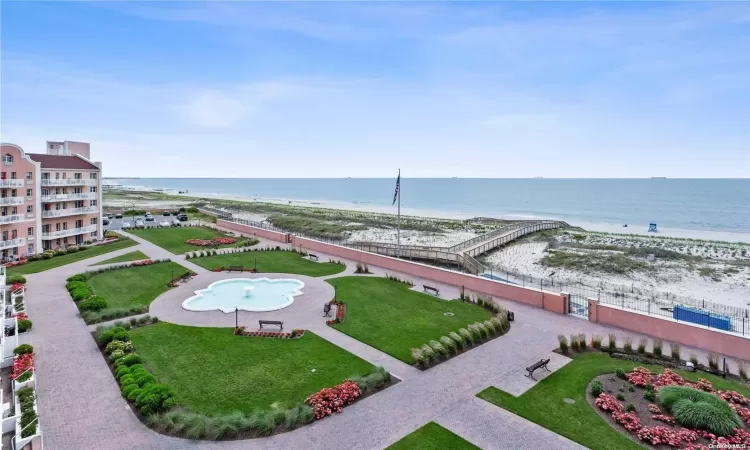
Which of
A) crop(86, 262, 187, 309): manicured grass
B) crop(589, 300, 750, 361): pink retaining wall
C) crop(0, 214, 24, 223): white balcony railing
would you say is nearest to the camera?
crop(589, 300, 750, 361): pink retaining wall

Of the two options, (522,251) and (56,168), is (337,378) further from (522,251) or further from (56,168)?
(56,168)

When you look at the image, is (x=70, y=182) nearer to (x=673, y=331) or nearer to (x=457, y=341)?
(x=457, y=341)

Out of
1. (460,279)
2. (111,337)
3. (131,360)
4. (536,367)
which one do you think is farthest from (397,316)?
(111,337)

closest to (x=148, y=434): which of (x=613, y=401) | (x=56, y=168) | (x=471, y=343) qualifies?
(x=471, y=343)

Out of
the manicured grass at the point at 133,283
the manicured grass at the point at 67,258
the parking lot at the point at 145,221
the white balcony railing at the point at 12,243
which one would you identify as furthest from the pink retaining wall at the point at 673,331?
the parking lot at the point at 145,221

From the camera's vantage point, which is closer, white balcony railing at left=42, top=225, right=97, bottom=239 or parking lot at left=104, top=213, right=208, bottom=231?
white balcony railing at left=42, top=225, right=97, bottom=239

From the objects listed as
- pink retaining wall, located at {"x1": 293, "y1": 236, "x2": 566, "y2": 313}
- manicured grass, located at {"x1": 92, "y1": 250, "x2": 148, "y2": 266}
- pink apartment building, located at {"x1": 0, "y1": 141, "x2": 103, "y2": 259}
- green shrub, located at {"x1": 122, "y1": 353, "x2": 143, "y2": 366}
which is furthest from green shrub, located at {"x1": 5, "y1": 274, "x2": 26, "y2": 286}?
pink retaining wall, located at {"x1": 293, "y1": 236, "x2": 566, "y2": 313}

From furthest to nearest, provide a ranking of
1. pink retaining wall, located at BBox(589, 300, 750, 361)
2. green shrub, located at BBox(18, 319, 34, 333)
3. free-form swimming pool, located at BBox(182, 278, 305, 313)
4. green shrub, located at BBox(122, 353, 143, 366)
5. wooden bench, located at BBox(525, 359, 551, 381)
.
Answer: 1. free-form swimming pool, located at BBox(182, 278, 305, 313)
2. green shrub, located at BBox(18, 319, 34, 333)
3. pink retaining wall, located at BBox(589, 300, 750, 361)
4. green shrub, located at BBox(122, 353, 143, 366)
5. wooden bench, located at BBox(525, 359, 551, 381)

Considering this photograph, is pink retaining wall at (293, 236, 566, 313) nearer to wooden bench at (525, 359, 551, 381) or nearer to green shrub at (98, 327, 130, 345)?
wooden bench at (525, 359, 551, 381)

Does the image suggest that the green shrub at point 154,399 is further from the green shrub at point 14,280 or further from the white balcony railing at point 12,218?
the white balcony railing at point 12,218
